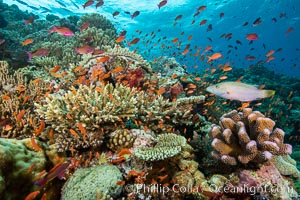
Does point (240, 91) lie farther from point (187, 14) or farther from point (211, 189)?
point (187, 14)

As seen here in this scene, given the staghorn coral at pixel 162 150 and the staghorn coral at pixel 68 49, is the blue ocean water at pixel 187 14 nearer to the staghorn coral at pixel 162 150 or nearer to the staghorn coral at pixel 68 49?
the staghorn coral at pixel 68 49

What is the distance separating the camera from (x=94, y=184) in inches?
123

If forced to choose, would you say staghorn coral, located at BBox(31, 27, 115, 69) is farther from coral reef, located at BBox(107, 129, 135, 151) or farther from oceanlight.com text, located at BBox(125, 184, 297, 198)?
oceanlight.com text, located at BBox(125, 184, 297, 198)

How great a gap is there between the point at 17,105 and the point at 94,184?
3.12 m

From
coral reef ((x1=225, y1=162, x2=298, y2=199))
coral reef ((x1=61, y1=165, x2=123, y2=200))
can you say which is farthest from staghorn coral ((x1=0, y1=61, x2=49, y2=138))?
coral reef ((x1=225, y1=162, x2=298, y2=199))

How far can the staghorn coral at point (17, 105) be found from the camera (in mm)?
4457

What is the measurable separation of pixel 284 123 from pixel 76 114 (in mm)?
13182

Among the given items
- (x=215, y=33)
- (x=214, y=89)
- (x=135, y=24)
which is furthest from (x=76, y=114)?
(x=215, y=33)

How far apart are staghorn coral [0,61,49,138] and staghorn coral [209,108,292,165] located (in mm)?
3956

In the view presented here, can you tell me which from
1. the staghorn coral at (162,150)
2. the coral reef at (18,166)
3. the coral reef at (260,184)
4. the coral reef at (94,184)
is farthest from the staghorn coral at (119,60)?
the coral reef at (260,184)

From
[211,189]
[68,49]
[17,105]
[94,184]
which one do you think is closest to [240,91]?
[211,189]

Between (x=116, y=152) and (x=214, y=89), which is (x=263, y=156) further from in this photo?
(x=116, y=152)

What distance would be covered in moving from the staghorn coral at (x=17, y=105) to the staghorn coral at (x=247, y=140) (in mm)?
3956

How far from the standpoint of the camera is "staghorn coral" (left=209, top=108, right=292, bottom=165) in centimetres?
332
